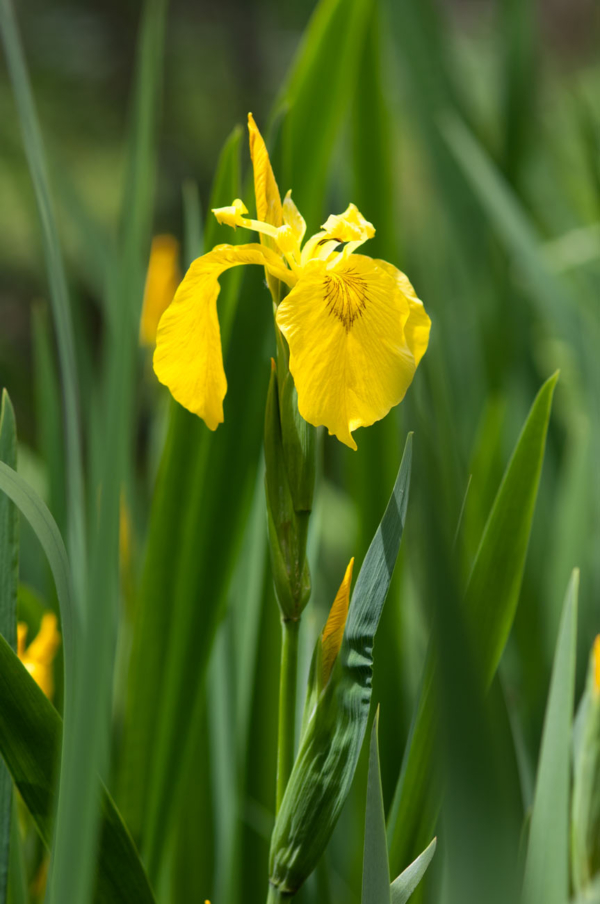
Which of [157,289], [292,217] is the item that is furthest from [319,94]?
[157,289]

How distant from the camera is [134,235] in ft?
0.82

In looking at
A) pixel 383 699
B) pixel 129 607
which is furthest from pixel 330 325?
pixel 129 607

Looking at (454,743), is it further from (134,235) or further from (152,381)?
(152,381)

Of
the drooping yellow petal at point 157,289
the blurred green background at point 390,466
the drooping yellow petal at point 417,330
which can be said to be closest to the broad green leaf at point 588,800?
the blurred green background at point 390,466

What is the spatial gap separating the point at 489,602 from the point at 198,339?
0.12 m

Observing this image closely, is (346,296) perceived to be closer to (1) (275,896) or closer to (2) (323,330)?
(2) (323,330)

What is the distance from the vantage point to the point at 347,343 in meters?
0.22

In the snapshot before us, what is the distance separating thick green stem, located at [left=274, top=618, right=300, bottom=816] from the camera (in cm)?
22

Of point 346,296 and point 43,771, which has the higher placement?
point 346,296

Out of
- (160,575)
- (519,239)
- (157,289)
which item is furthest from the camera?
(157,289)

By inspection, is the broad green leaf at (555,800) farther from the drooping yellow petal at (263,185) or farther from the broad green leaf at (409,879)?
the drooping yellow petal at (263,185)

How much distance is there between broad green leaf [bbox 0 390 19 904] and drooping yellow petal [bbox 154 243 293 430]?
72 millimetres

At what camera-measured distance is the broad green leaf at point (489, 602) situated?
9.7 inches

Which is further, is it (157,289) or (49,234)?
(157,289)
